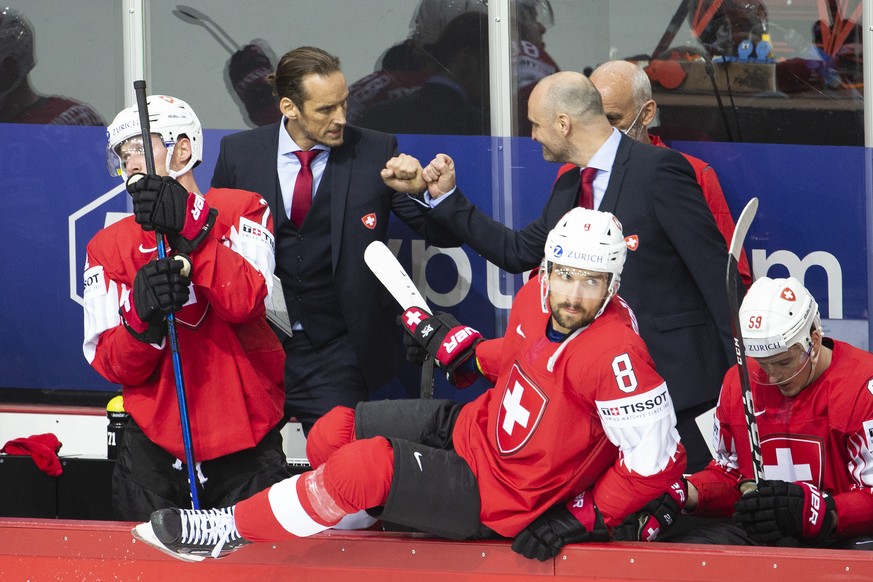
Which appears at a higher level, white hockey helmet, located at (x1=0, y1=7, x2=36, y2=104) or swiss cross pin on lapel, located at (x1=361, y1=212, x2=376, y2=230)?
white hockey helmet, located at (x1=0, y1=7, x2=36, y2=104)

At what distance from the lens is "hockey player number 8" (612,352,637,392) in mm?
2506

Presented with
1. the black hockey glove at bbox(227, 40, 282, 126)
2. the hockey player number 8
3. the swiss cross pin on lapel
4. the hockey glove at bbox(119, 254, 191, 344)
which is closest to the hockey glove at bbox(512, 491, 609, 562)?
the hockey player number 8

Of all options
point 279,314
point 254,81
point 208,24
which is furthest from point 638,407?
point 208,24

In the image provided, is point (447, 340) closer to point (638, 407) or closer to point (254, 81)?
point (638, 407)

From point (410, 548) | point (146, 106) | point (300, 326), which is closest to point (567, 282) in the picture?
point (410, 548)

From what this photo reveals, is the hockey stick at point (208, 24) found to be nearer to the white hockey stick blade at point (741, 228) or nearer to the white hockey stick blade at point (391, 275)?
Answer: the white hockey stick blade at point (391, 275)

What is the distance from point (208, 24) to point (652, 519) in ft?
7.95

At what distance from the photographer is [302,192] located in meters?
3.81

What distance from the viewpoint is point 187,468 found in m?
3.00

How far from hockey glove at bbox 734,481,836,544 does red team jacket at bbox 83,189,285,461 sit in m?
1.15

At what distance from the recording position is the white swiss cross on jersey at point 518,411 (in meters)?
2.64

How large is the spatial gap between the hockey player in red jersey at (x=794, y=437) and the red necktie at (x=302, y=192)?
1.44m

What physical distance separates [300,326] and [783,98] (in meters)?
1.83

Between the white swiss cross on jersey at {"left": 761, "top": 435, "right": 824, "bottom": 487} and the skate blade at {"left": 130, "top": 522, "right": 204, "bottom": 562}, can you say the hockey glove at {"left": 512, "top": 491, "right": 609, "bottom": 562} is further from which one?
the skate blade at {"left": 130, "top": 522, "right": 204, "bottom": 562}
